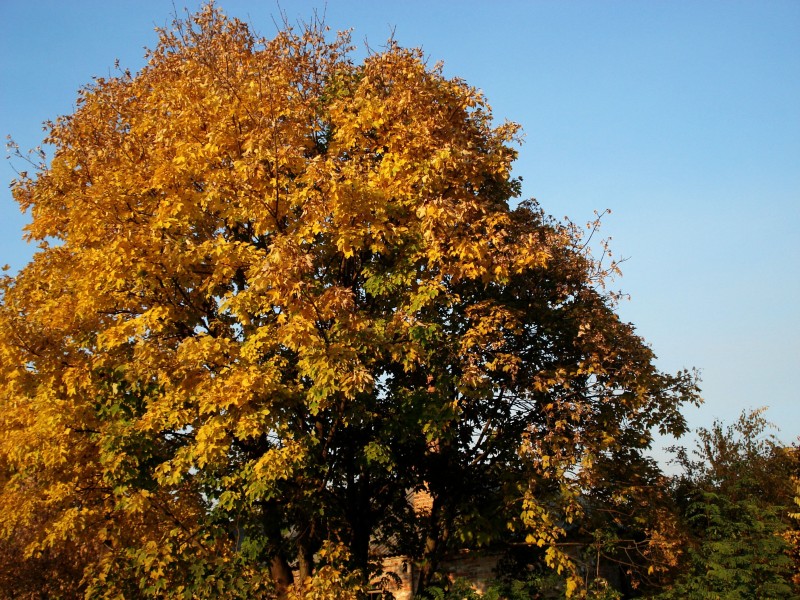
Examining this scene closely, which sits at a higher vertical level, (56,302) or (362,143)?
(362,143)

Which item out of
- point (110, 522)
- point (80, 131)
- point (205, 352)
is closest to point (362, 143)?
point (205, 352)

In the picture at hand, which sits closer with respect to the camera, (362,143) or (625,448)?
(362,143)

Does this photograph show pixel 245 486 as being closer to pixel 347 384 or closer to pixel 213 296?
pixel 347 384

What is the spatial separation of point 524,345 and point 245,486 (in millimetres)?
6437

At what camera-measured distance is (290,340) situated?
422 inches

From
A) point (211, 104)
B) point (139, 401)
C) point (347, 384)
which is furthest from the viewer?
point (211, 104)

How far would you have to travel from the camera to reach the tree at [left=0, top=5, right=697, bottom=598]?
11.2 metres

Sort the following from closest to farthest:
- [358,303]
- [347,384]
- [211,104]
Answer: [347,384], [211,104], [358,303]

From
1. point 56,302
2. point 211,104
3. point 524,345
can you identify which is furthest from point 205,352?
point 524,345

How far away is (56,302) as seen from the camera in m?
12.2

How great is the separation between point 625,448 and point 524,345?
9.89 feet

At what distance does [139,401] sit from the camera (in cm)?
1185

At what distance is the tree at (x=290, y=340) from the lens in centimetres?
1125

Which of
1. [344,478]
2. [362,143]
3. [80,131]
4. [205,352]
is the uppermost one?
[80,131]
